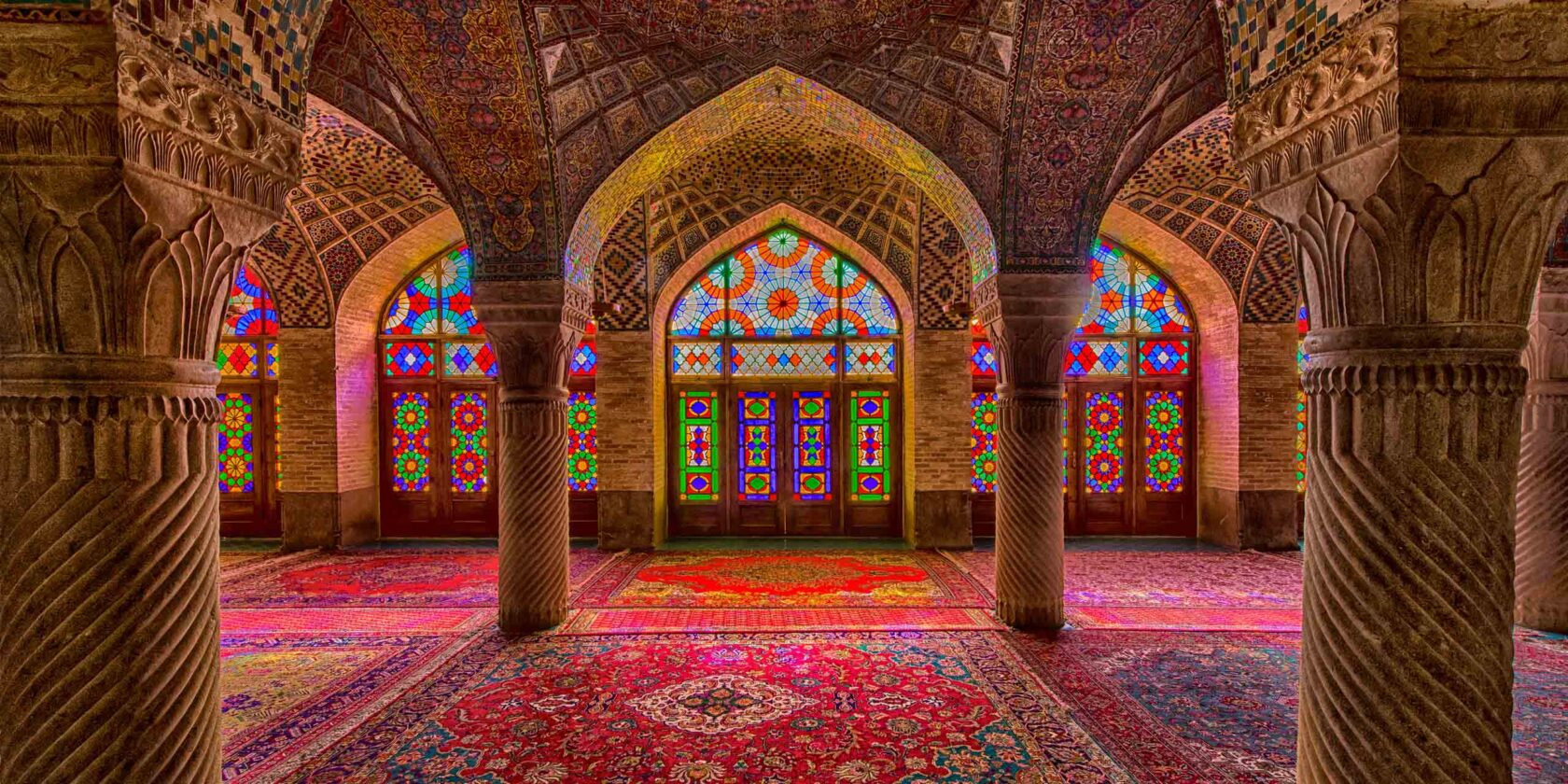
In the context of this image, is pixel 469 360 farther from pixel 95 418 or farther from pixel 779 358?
pixel 95 418

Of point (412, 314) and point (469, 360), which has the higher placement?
point (412, 314)

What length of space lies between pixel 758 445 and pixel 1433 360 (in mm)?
8422

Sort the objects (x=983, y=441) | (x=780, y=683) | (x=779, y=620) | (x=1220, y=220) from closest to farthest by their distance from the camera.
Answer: (x=780, y=683), (x=779, y=620), (x=1220, y=220), (x=983, y=441)

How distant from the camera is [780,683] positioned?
15.7 feet

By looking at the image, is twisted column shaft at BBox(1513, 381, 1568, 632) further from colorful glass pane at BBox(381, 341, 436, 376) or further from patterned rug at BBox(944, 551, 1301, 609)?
colorful glass pane at BBox(381, 341, 436, 376)

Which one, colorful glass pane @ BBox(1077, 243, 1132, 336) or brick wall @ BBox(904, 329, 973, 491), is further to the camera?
colorful glass pane @ BBox(1077, 243, 1132, 336)

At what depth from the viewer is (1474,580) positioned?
84.7 inches

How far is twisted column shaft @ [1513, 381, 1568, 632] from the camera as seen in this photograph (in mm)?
5852

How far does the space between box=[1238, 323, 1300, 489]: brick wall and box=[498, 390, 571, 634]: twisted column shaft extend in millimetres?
8146

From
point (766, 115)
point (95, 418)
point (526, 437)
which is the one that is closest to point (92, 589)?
point (95, 418)

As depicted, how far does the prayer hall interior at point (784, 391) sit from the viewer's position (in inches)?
84.5

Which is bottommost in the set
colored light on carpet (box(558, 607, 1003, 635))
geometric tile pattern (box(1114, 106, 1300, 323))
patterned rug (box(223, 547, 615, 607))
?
patterned rug (box(223, 547, 615, 607))

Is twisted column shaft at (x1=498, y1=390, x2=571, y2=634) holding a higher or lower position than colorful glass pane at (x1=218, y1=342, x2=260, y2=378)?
lower

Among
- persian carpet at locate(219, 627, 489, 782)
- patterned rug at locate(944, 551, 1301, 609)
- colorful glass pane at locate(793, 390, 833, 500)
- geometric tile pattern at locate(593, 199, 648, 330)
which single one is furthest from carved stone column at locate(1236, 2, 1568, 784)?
colorful glass pane at locate(793, 390, 833, 500)
